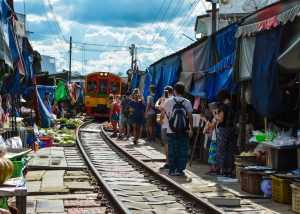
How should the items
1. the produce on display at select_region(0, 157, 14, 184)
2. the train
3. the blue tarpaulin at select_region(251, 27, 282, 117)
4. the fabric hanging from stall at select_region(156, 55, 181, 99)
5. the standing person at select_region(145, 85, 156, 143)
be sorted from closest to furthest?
the produce on display at select_region(0, 157, 14, 184) → the blue tarpaulin at select_region(251, 27, 282, 117) → the fabric hanging from stall at select_region(156, 55, 181, 99) → the standing person at select_region(145, 85, 156, 143) → the train

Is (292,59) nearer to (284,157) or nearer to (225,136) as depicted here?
(284,157)

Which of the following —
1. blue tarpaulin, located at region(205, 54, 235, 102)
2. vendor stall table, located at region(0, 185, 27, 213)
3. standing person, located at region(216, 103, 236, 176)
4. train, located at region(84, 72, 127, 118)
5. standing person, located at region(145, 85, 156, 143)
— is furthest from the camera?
train, located at region(84, 72, 127, 118)

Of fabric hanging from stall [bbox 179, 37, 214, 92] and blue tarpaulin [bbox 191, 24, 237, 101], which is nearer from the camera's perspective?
blue tarpaulin [bbox 191, 24, 237, 101]

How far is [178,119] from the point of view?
12.6 m

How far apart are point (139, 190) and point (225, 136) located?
2250 mm

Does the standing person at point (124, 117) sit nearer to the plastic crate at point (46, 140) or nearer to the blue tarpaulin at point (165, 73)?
the blue tarpaulin at point (165, 73)

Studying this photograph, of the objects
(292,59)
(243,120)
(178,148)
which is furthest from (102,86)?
(292,59)

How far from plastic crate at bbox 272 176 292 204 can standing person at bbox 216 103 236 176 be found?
2.64 meters

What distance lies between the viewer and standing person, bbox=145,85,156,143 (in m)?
20.7

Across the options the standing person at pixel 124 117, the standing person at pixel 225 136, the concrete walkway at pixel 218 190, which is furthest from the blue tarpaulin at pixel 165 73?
the standing person at pixel 225 136

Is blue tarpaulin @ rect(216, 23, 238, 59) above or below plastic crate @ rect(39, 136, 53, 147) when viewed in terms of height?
above

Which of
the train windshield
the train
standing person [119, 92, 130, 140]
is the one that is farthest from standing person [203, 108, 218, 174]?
the train windshield

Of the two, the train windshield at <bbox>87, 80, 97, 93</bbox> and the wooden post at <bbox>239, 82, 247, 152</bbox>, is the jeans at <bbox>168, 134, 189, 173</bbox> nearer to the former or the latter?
the wooden post at <bbox>239, 82, 247, 152</bbox>

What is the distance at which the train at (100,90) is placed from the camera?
1597 inches
